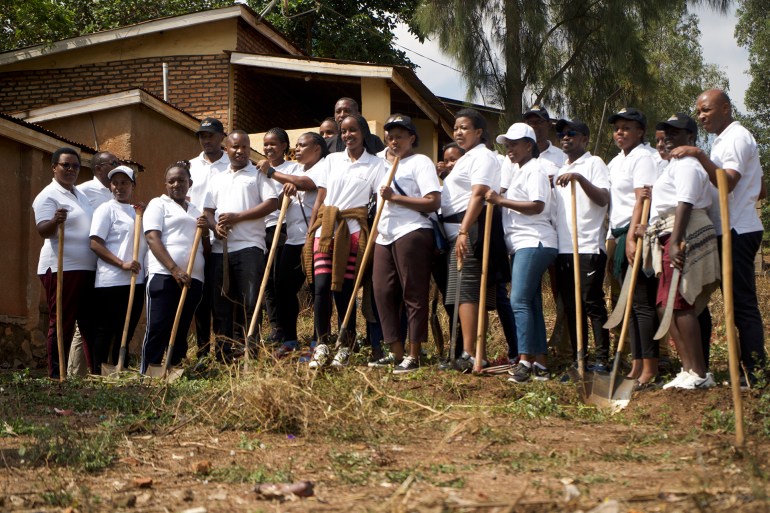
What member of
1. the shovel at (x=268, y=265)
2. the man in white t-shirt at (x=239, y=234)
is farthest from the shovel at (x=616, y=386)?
the man in white t-shirt at (x=239, y=234)

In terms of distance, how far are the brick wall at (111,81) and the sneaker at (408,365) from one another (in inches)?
402

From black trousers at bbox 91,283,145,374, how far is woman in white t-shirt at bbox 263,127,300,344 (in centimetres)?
111

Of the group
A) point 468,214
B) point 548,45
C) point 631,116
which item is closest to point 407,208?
point 468,214

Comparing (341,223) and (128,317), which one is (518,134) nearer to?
(341,223)

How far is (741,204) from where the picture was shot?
6023mm

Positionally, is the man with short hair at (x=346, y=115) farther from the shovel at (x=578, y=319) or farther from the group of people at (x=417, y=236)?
the shovel at (x=578, y=319)

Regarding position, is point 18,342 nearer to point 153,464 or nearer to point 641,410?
point 153,464

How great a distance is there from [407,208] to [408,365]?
1124 mm

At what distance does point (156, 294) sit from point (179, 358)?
0.60m

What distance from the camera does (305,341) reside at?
848 cm

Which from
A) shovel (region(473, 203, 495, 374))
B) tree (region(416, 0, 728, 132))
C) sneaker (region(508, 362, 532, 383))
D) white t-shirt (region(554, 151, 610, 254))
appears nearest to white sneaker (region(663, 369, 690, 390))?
sneaker (region(508, 362, 532, 383))

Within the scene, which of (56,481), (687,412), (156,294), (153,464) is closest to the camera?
(56,481)

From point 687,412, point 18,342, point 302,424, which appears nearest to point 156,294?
point 302,424

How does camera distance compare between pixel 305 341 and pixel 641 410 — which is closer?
pixel 641 410
